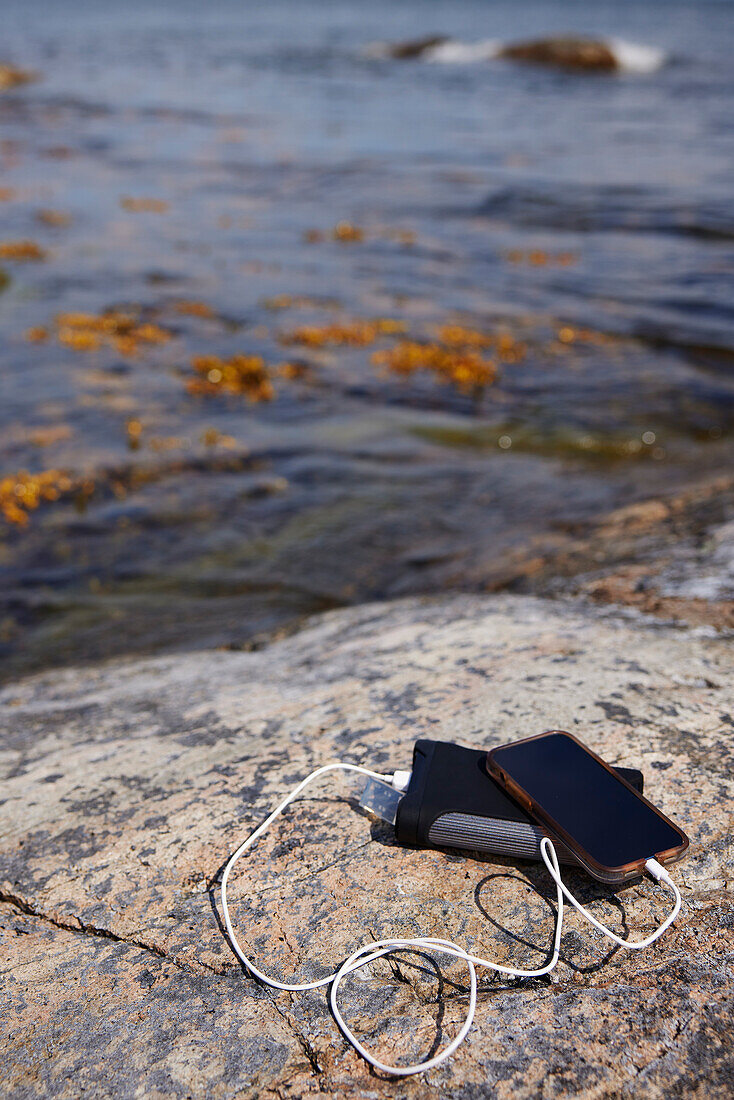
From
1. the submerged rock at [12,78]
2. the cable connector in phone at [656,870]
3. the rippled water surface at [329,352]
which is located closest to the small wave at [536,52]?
the rippled water surface at [329,352]

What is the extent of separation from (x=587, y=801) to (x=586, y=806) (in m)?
0.02

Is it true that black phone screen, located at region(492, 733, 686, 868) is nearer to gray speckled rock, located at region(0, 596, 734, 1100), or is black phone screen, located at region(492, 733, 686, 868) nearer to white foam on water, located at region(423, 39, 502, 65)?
gray speckled rock, located at region(0, 596, 734, 1100)

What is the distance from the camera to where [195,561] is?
20.7ft

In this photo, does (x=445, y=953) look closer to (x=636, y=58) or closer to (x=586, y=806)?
(x=586, y=806)

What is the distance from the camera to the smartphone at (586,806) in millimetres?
1941

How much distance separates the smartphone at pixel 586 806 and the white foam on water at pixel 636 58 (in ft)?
146

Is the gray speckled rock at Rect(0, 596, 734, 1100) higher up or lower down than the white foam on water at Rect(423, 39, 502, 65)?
lower down

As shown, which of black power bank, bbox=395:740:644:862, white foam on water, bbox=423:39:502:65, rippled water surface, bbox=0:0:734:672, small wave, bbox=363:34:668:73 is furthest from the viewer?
white foam on water, bbox=423:39:502:65

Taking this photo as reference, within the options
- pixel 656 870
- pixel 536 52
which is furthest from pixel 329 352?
pixel 536 52

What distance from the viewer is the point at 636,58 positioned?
3928 centimetres

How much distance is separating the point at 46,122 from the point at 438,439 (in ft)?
86.1

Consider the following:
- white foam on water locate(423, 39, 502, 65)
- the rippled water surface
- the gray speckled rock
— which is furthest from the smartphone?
white foam on water locate(423, 39, 502, 65)

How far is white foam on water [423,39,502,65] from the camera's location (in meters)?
42.9

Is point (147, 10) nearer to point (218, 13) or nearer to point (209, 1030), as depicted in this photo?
point (218, 13)
